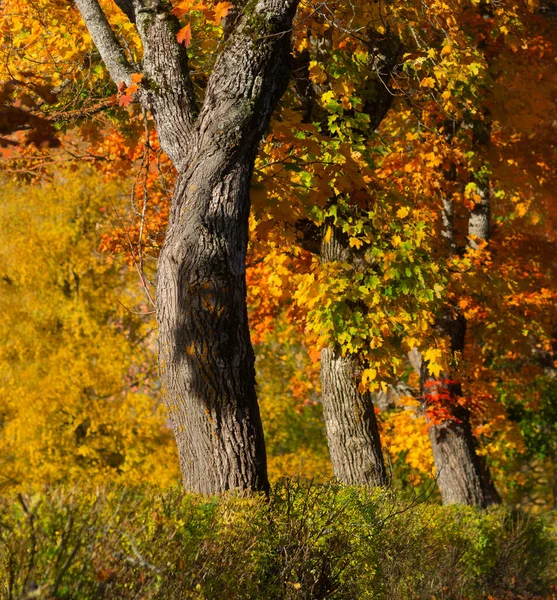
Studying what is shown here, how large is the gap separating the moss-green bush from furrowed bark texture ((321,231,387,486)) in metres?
0.96

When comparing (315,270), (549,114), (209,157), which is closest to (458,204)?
(549,114)

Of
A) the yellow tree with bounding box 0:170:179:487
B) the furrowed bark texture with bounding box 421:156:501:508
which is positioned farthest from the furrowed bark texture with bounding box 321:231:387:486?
the yellow tree with bounding box 0:170:179:487

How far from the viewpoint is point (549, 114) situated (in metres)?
20.1

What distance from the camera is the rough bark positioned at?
6.50 metres

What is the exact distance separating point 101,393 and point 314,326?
13797 millimetres

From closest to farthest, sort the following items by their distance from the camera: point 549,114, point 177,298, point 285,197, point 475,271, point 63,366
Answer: point 177,298 → point 285,197 → point 475,271 → point 549,114 → point 63,366

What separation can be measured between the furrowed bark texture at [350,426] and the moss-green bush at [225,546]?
955 millimetres

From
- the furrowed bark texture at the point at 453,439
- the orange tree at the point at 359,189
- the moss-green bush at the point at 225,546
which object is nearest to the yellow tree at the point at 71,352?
the furrowed bark texture at the point at 453,439

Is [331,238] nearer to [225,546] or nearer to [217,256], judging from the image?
[217,256]

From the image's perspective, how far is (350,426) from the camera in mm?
10945

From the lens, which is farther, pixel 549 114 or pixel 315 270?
pixel 549 114

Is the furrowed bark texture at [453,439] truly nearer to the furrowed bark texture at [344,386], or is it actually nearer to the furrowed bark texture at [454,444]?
the furrowed bark texture at [454,444]

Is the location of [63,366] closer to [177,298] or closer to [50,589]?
[177,298]

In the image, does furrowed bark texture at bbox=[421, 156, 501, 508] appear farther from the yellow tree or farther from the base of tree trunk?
the yellow tree
